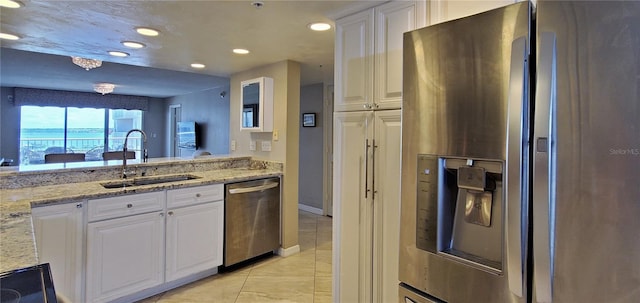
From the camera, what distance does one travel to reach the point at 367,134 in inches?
75.2

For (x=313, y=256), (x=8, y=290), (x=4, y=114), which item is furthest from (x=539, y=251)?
(x=4, y=114)

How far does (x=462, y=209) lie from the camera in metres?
1.26

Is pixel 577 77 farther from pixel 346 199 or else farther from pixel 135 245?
pixel 135 245

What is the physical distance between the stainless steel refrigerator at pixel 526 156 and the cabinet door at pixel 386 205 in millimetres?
396

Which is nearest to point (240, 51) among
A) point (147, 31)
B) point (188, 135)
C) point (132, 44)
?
point (147, 31)

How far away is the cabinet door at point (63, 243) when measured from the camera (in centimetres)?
200

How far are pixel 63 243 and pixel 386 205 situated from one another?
6.59ft

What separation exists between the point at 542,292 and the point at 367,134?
113 cm

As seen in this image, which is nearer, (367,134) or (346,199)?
(367,134)

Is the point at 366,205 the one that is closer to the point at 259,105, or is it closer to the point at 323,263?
the point at 323,263

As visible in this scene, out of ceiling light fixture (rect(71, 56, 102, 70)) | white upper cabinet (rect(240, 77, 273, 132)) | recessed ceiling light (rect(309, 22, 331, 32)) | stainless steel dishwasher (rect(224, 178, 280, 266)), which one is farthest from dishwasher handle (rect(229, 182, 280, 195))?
ceiling light fixture (rect(71, 56, 102, 70))

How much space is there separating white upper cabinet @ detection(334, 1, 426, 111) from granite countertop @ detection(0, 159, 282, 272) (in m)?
1.49

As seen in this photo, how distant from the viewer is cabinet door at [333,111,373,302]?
1.92 meters

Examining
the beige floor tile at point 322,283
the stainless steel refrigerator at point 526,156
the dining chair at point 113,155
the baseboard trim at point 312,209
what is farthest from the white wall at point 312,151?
the stainless steel refrigerator at point 526,156
